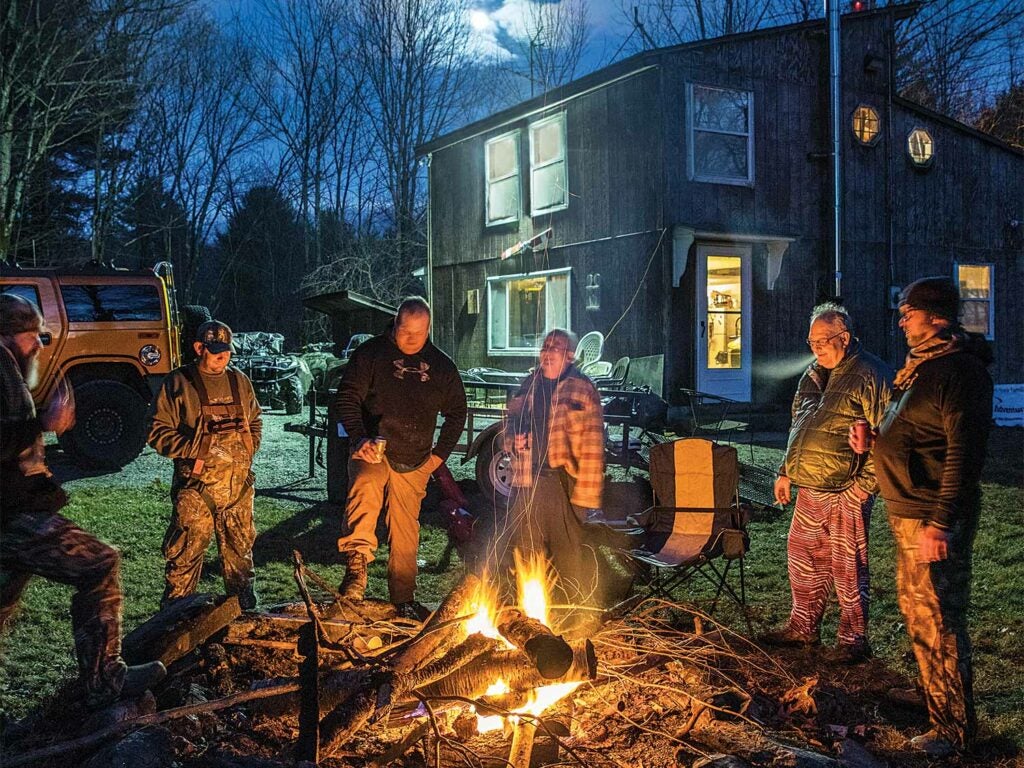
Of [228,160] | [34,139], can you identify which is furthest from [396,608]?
[228,160]

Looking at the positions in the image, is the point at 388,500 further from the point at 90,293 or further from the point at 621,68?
the point at 621,68

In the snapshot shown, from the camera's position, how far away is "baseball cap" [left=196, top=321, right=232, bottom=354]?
15.8ft

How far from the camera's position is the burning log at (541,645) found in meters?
3.16

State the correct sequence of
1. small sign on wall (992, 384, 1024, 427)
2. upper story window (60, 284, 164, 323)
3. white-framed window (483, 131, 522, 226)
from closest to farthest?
upper story window (60, 284, 164, 323) < small sign on wall (992, 384, 1024, 427) < white-framed window (483, 131, 522, 226)

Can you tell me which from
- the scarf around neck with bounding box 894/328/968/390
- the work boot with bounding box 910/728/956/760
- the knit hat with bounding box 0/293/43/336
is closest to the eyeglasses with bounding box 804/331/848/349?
the scarf around neck with bounding box 894/328/968/390

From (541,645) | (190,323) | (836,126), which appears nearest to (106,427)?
(190,323)

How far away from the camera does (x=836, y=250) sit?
13.0m

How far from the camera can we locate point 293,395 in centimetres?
1638

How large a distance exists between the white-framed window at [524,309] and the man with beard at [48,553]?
11618 mm

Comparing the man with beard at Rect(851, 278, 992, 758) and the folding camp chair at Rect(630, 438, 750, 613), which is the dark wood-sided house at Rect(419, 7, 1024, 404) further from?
the man with beard at Rect(851, 278, 992, 758)

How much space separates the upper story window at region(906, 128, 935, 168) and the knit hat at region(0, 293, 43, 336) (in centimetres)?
1486

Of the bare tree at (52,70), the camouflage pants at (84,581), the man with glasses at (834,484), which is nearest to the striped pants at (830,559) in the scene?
the man with glasses at (834,484)

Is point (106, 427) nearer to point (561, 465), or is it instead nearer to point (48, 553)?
point (561, 465)

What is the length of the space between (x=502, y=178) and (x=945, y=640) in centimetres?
1368
